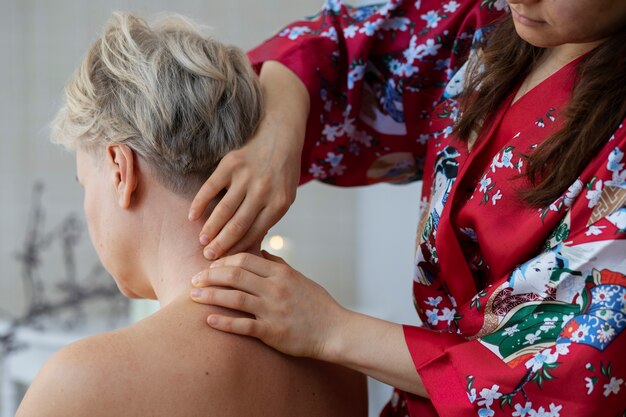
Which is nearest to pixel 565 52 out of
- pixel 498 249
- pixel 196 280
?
pixel 498 249

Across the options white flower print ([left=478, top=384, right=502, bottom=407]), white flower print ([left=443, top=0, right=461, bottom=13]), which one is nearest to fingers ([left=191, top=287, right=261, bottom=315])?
white flower print ([left=478, top=384, right=502, bottom=407])

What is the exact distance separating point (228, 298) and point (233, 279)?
3 centimetres

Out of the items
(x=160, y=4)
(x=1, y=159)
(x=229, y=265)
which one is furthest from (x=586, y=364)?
(x=1, y=159)

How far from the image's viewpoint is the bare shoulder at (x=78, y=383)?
3.41 feet

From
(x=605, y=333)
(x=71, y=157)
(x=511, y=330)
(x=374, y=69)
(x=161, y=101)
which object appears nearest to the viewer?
(x=605, y=333)

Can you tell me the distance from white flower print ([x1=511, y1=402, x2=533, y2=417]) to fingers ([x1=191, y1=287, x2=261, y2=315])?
1.18 feet

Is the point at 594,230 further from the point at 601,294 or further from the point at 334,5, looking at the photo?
the point at 334,5

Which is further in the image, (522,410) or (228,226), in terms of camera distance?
(228,226)

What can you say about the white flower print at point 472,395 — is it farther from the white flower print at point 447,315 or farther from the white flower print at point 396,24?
the white flower print at point 396,24

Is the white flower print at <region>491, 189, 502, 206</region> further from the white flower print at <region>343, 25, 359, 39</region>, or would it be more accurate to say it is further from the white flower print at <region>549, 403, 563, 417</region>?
the white flower print at <region>343, 25, 359, 39</region>

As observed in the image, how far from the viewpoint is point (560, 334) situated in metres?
1.06

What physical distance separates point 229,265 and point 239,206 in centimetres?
10

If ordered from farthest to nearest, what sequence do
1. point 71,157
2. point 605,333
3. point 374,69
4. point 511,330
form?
point 71,157
point 374,69
point 511,330
point 605,333

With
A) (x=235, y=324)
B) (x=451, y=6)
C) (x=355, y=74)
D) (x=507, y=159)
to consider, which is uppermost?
(x=451, y=6)
